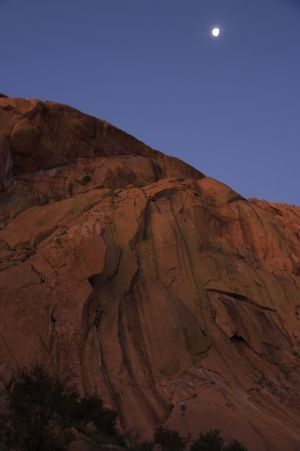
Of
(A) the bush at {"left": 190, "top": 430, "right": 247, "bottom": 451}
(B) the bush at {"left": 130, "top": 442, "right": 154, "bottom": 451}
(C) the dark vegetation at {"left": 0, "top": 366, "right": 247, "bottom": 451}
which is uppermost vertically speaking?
(C) the dark vegetation at {"left": 0, "top": 366, "right": 247, "bottom": 451}

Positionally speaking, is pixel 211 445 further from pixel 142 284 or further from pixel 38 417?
pixel 142 284

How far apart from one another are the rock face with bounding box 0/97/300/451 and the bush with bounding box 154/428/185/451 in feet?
5.90

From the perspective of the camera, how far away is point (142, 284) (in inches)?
986

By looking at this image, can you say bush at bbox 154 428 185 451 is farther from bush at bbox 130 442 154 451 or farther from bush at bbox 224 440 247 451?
bush at bbox 224 440 247 451

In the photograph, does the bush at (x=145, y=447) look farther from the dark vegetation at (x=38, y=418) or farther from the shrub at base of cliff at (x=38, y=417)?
the shrub at base of cliff at (x=38, y=417)

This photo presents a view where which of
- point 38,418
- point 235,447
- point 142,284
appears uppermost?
point 142,284

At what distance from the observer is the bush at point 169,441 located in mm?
16375

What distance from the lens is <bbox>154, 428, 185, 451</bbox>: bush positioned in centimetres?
1638

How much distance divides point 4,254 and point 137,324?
689cm

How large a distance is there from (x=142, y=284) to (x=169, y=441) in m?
9.31

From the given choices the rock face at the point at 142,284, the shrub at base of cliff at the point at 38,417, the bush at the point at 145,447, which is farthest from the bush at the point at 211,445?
the shrub at base of cliff at the point at 38,417

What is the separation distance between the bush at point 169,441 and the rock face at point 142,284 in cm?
180

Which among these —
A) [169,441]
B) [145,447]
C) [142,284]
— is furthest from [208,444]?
[142,284]

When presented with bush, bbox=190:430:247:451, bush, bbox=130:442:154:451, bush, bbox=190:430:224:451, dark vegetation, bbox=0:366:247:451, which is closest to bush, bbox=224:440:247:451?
bush, bbox=190:430:247:451
